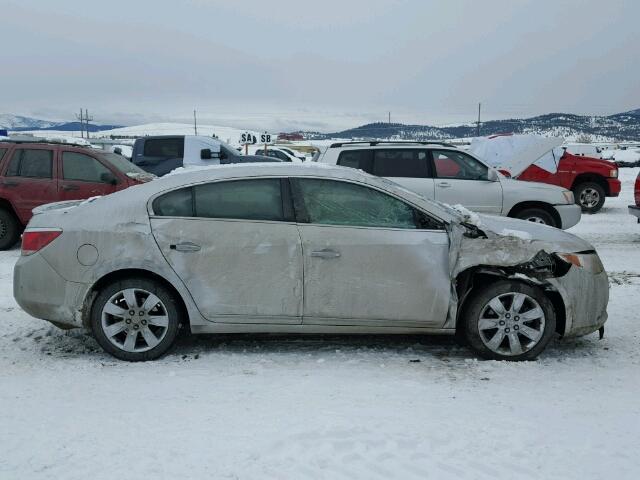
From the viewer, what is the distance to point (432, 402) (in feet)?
12.4

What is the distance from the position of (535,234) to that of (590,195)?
1122cm

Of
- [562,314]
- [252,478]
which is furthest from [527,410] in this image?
[252,478]

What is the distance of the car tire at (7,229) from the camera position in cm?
941

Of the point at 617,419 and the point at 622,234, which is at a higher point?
the point at 622,234

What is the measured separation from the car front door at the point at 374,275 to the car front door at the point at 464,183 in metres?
5.09

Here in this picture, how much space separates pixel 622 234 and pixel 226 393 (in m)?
9.58

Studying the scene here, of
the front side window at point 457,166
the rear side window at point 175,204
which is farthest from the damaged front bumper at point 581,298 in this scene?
the front side window at point 457,166

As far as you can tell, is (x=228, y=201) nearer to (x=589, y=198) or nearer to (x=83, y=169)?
(x=83, y=169)

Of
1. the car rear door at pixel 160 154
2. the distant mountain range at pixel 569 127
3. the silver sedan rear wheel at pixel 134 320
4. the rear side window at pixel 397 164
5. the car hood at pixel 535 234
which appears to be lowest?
the silver sedan rear wheel at pixel 134 320

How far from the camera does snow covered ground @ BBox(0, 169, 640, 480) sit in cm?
301

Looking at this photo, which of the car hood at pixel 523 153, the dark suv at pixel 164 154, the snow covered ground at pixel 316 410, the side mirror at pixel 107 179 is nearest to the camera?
the snow covered ground at pixel 316 410

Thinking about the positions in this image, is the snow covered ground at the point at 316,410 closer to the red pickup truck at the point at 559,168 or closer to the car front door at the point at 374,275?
the car front door at the point at 374,275

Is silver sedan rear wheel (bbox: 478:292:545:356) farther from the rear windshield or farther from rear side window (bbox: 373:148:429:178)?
the rear windshield

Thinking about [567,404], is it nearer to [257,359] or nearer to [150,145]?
[257,359]
